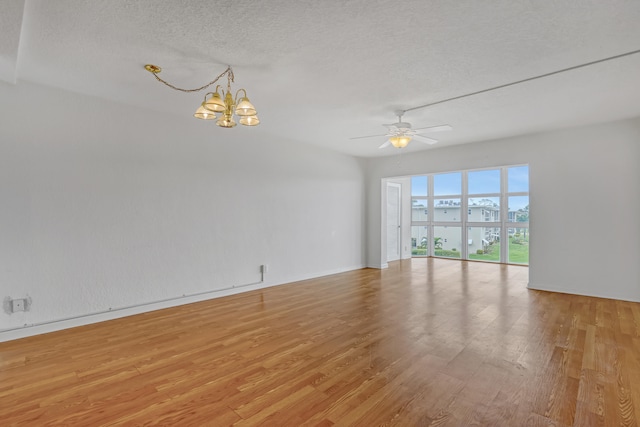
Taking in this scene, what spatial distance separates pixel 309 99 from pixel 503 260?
740cm

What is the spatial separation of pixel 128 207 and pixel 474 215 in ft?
27.9

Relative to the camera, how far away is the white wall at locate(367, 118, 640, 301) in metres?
4.39

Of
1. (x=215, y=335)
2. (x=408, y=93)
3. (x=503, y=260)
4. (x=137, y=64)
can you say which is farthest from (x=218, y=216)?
(x=503, y=260)

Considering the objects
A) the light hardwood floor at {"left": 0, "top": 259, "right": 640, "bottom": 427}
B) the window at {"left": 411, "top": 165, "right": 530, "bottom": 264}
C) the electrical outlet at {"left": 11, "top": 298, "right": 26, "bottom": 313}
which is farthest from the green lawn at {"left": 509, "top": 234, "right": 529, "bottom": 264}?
the electrical outlet at {"left": 11, "top": 298, "right": 26, "bottom": 313}

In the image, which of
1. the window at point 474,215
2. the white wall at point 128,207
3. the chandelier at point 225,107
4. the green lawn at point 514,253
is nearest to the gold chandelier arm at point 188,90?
the chandelier at point 225,107

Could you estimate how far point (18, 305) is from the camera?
120 inches

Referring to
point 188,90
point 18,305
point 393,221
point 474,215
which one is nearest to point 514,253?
point 474,215

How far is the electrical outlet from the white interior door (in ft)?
22.9

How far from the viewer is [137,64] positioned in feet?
9.25

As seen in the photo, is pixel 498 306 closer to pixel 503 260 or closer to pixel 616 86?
pixel 616 86

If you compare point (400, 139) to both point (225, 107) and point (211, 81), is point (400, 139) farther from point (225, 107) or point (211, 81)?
point (211, 81)

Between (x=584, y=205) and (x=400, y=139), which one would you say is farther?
(x=584, y=205)

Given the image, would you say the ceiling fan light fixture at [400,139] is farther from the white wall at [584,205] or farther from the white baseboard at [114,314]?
the white baseboard at [114,314]

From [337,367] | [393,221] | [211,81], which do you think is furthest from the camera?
[393,221]
